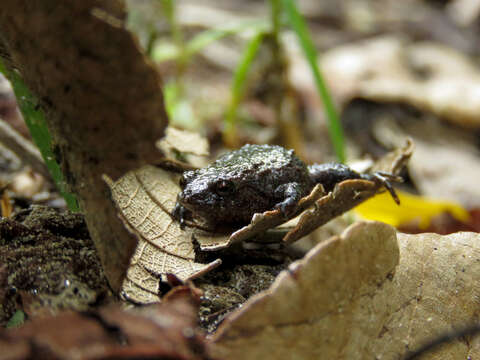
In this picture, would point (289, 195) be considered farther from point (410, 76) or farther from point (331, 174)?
point (410, 76)

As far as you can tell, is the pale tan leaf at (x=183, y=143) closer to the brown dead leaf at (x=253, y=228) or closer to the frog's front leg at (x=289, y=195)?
the frog's front leg at (x=289, y=195)

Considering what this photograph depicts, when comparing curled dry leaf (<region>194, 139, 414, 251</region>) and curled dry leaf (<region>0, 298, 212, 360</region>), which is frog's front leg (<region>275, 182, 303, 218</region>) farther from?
curled dry leaf (<region>0, 298, 212, 360</region>)

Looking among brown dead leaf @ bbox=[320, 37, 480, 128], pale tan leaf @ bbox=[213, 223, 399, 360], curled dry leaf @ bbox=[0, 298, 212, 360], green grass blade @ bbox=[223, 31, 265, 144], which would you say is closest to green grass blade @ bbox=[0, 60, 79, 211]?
curled dry leaf @ bbox=[0, 298, 212, 360]

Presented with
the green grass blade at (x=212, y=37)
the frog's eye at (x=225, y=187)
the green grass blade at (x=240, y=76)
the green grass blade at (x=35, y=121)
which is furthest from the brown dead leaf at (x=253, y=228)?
the green grass blade at (x=212, y=37)

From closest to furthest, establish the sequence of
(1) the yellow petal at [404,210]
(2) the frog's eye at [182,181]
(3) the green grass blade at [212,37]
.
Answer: (2) the frog's eye at [182,181], (1) the yellow petal at [404,210], (3) the green grass blade at [212,37]

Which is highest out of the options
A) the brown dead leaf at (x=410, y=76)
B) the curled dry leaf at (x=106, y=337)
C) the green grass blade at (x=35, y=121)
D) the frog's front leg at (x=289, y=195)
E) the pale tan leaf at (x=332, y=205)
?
the green grass blade at (x=35, y=121)

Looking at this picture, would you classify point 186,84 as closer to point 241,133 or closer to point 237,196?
point 241,133
